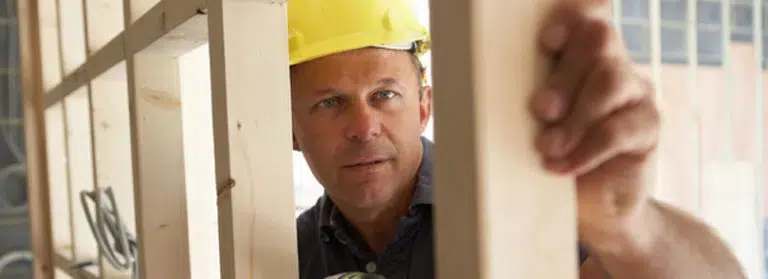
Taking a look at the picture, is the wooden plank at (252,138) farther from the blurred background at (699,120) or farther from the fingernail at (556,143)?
the blurred background at (699,120)

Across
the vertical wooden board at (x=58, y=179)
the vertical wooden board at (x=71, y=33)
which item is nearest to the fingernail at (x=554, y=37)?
the vertical wooden board at (x=71, y=33)

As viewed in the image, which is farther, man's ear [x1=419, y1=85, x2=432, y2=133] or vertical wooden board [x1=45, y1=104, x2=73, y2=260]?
vertical wooden board [x1=45, y1=104, x2=73, y2=260]

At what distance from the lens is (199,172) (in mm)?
858

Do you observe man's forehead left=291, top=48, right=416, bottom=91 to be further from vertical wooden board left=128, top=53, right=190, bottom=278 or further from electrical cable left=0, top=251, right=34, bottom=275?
electrical cable left=0, top=251, right=34, bottom=275

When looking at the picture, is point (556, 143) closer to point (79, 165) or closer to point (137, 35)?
point (137, 35)

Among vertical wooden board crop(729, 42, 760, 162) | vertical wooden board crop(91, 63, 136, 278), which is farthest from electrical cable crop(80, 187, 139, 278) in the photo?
vertical wooden board crop(729, 42, 760, 162)

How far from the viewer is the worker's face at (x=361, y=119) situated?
77 cm

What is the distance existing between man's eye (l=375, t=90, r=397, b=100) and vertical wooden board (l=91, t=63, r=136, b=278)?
1.27 ft

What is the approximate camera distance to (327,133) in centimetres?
79

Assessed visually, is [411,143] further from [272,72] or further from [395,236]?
[272,72]

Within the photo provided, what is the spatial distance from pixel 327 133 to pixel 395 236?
0.16m

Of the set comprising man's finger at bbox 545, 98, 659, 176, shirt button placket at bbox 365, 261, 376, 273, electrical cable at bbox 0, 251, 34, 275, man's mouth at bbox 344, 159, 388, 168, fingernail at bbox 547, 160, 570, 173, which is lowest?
electrical cable at bbox 0, 251, 34, 275

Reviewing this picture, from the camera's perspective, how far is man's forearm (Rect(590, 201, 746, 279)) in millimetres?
425

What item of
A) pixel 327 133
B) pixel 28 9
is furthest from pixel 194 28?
pixel 28 9
